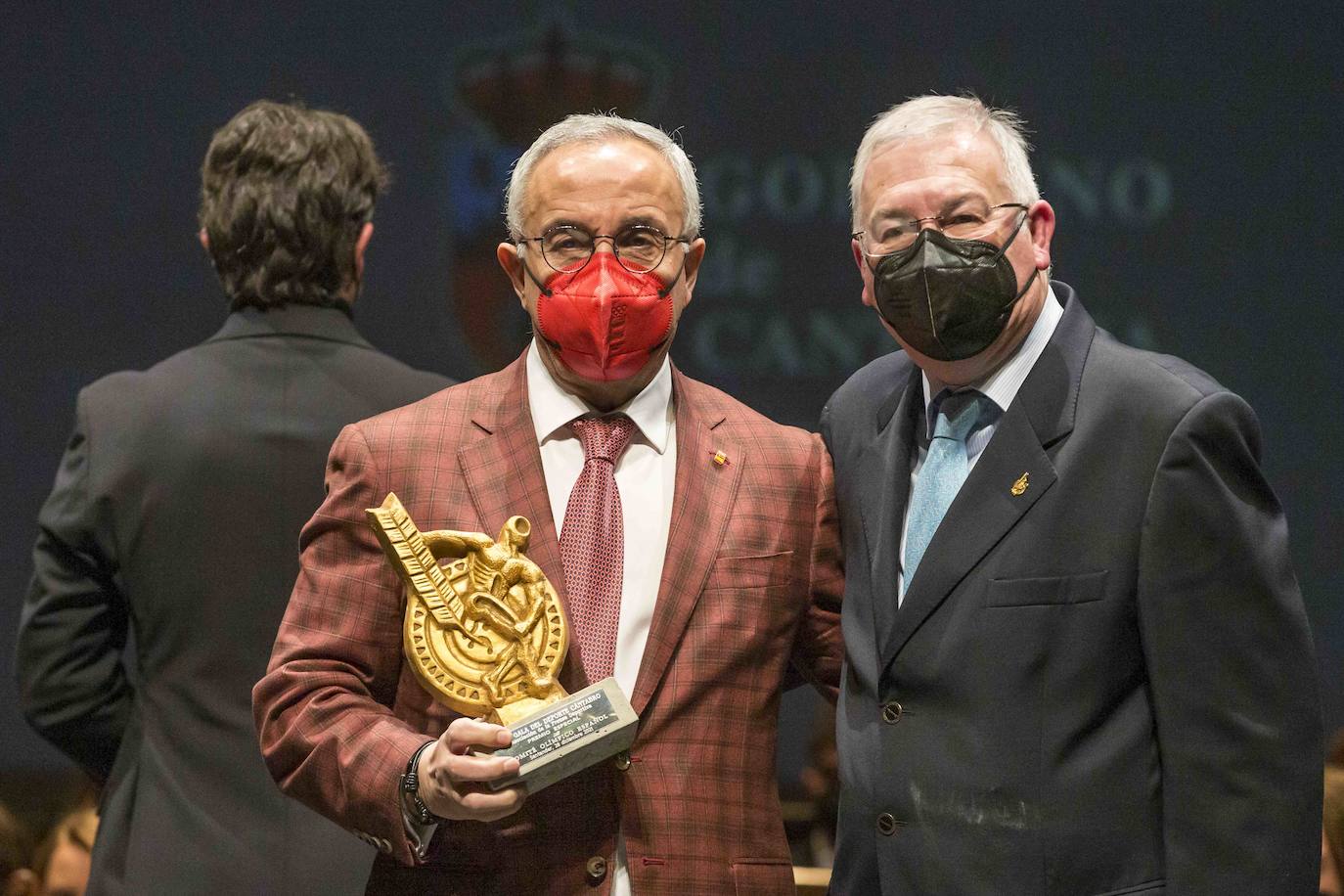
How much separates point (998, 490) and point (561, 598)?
25.5 inches

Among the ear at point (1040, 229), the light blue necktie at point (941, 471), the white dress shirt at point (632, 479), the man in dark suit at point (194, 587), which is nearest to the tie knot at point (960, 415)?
the light blue necktie at point (941, 471)

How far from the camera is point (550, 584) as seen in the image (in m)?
2.29

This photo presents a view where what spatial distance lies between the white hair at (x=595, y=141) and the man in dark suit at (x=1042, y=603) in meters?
0.28

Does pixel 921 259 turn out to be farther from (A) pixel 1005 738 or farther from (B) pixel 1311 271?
(B) pixel 1311 271

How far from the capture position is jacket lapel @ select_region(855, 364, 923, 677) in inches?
94.7

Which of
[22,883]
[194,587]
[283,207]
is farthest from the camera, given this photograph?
[22,883]

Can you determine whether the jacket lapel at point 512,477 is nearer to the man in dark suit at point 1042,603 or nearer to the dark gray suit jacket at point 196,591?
the man in dark suit at point 1042,603

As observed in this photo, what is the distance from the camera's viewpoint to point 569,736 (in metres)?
2.11

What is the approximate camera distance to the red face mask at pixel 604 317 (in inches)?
96.3

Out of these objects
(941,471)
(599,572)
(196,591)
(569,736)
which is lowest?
(196,591)

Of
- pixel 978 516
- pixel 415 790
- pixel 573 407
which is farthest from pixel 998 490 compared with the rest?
pixel 415 790

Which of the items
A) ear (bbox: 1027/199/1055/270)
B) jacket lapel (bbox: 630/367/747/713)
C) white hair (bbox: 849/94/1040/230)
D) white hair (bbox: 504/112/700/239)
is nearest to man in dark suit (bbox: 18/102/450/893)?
white hair (bbox: 504/112/700/239)

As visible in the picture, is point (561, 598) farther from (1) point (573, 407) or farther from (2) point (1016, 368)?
(2) point (1016, 368)

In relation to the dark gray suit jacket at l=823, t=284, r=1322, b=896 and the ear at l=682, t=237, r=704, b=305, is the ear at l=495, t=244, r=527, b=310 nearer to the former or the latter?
the ear at l=682, t=237, r=704, b=305
